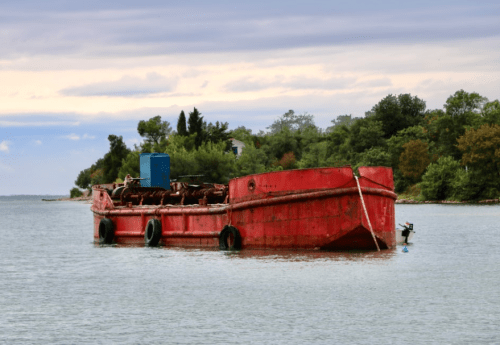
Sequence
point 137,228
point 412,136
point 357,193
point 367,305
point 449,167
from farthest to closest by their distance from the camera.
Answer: point 412,136
point 449,167
point 137,228
point 357,193
point 367,305

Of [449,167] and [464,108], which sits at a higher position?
[464,108]

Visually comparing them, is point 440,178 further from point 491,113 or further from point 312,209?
point 312,209

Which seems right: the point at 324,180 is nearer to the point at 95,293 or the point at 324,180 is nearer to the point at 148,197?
the point at 95,293

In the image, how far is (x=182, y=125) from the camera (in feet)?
383

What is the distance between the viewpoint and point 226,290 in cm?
1981

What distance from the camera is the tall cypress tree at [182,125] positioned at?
116 meters

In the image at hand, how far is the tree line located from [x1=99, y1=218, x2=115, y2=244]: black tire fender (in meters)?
60.9

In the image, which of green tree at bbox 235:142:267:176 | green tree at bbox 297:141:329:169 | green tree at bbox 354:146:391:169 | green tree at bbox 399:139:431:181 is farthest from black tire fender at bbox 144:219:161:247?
green tree at bbox 297:141:329:169

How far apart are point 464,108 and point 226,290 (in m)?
92.6

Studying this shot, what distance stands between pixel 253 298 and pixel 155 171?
58.7 ft

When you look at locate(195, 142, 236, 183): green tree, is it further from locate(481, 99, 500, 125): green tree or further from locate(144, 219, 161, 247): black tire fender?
locate(144, 219, 161, 247): black tire fender

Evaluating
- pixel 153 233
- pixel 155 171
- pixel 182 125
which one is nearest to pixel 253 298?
pixel 153 233

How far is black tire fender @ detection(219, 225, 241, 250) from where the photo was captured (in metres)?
26.0

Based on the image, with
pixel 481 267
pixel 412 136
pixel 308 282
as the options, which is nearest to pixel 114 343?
pixel 308 282
